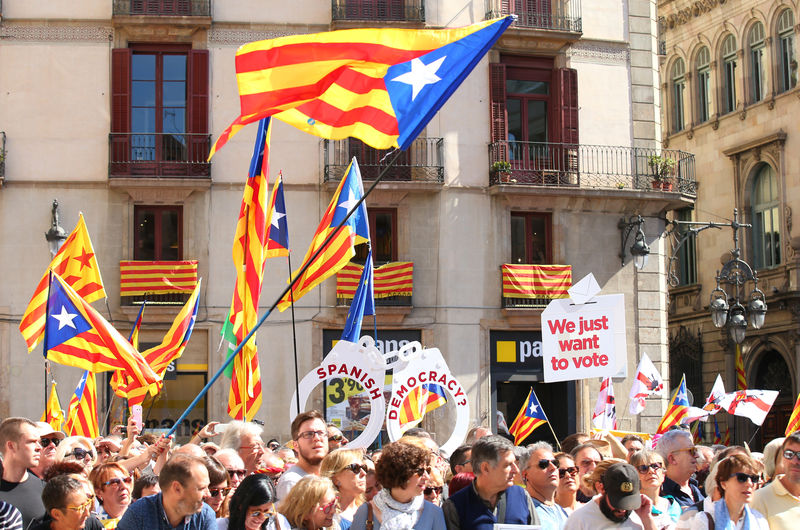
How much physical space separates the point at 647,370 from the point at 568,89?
7.85 metres

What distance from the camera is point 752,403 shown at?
17.3 m

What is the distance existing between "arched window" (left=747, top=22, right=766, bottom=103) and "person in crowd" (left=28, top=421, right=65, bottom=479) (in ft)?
102

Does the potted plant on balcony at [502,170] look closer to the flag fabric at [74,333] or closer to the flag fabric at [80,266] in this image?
the flag fabric at [80,266]

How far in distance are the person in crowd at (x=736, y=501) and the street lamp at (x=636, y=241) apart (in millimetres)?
16736

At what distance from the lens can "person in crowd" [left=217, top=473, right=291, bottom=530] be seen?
654cm

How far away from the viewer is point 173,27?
24750mm

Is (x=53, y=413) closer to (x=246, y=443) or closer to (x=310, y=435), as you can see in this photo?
(x=246, y=443)

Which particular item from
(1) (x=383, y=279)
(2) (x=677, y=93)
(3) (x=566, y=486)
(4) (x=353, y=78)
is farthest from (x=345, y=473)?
(2) (x=677, y=93)

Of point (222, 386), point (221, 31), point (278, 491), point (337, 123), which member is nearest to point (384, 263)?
point (222, 386)

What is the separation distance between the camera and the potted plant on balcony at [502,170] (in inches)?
992

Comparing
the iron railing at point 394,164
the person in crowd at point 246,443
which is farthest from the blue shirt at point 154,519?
the iron railing at point 394,164

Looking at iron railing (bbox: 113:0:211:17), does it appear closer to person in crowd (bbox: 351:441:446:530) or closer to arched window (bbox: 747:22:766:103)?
arched window (bbox: 747:22:766:103)

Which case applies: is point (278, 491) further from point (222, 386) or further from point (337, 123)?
point (222, 386)

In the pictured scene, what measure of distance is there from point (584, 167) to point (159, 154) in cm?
864
